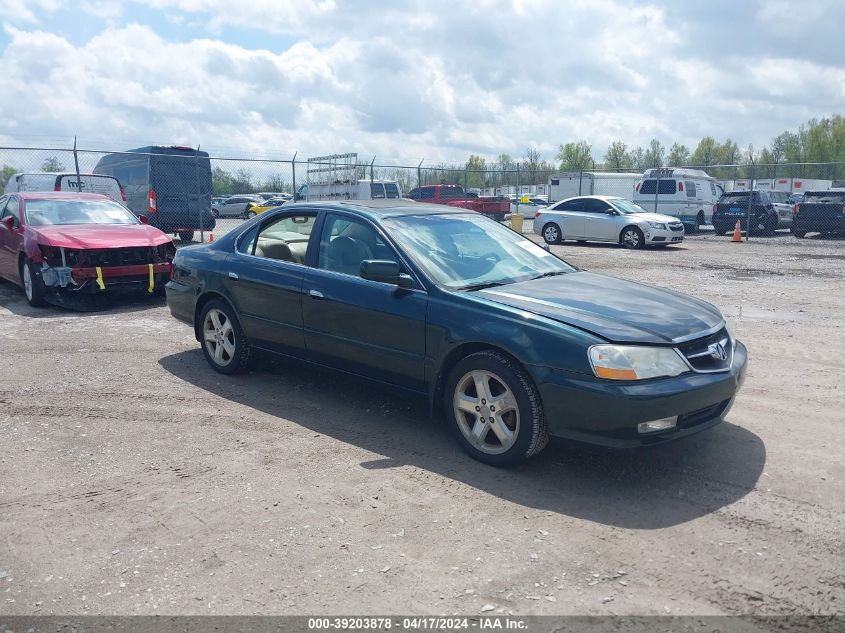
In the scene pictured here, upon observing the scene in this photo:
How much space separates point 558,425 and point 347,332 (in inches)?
70.7

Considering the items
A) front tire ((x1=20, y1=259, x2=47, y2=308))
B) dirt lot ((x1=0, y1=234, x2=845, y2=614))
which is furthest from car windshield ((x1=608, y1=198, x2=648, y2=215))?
front tire ((x1=20, y1=259, x2=47, y2=308))

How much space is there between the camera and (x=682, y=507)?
3836 mm

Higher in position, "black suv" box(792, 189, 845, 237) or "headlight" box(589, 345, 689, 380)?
"black suv" box(792, 189, 845, 237)

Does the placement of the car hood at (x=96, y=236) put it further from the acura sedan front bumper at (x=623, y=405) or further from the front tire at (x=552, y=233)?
the front tire at (x=552, y=233)

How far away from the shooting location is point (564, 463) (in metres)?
4.44

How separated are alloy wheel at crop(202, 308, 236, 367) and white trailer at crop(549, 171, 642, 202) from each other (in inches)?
1004

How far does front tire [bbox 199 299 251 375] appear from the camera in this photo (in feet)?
20.3

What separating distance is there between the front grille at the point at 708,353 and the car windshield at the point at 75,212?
894cm

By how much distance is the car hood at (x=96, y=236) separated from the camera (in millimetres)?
9234

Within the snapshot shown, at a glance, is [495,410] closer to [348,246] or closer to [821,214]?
[348,246]

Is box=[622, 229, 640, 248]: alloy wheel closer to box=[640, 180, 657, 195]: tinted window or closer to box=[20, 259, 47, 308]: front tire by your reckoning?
box=[640, 180, 657, 195]: tinted window

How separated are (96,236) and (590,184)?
24.3 metres

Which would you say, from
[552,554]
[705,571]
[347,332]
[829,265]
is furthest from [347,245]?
[829,265]

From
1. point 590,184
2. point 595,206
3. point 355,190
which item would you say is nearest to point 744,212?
point 595,206
